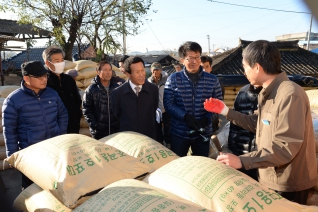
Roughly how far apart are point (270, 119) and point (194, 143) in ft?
4.06

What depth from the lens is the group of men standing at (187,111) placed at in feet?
4.72

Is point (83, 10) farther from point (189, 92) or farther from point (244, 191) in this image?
point (244, 191)

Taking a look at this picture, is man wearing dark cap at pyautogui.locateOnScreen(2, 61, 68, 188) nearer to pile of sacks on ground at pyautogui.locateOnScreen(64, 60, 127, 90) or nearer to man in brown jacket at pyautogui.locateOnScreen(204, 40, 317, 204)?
man in brown jacket at pyautogui.locateOnScreen(204, 40, 317, 204)

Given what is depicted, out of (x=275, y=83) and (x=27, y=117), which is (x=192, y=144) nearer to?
(x=275, y=83)

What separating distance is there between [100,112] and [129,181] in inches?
64.8

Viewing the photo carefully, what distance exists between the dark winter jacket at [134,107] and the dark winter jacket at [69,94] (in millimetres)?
693

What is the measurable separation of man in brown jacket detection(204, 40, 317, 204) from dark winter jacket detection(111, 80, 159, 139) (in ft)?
4.17

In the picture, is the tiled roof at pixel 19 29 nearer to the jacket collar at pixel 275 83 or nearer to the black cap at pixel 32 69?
the black cap at pixel 32 69

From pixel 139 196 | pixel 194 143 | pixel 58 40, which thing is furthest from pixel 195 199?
pixel 58 40

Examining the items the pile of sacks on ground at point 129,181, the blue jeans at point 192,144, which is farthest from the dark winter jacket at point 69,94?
the blue jeans at point 192,144

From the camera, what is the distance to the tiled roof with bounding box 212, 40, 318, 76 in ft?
36.8

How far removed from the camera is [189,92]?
2564 millimetres

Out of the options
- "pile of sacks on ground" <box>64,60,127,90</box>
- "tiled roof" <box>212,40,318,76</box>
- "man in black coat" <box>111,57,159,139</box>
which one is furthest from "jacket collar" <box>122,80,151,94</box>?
"tiled roof" <box>212,40,318,76</box>

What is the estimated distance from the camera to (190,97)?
2.57m
